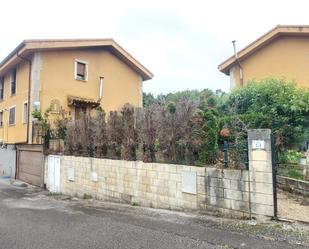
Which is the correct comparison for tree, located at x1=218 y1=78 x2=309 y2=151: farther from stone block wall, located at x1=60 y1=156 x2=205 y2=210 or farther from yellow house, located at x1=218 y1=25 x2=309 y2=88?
stone block wall, located at x1=60 y1=156 x2=205 y2=210

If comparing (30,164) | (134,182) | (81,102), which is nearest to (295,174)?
(134,182)

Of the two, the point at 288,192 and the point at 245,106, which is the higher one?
the point at 245,106

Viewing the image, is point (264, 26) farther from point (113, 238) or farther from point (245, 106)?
point (113, 238)

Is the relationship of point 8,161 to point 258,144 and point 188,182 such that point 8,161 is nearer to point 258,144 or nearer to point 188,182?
point 188,182

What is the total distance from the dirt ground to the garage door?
33.3ft

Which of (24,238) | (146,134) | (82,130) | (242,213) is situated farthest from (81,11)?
(242,213)

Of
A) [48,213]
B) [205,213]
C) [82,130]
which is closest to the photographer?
[205,213]

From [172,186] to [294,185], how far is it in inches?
117

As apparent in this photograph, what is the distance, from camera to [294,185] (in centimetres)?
667

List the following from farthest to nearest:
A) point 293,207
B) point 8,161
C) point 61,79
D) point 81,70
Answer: point 81,70 < point 8,161 < point 61,79 < point 293,207

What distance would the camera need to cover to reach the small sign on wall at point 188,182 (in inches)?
243

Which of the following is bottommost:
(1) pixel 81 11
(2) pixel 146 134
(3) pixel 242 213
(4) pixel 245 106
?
(3) pixel 242 213

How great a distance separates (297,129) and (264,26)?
8.47 meters

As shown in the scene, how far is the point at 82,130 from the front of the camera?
10375 millimetres
